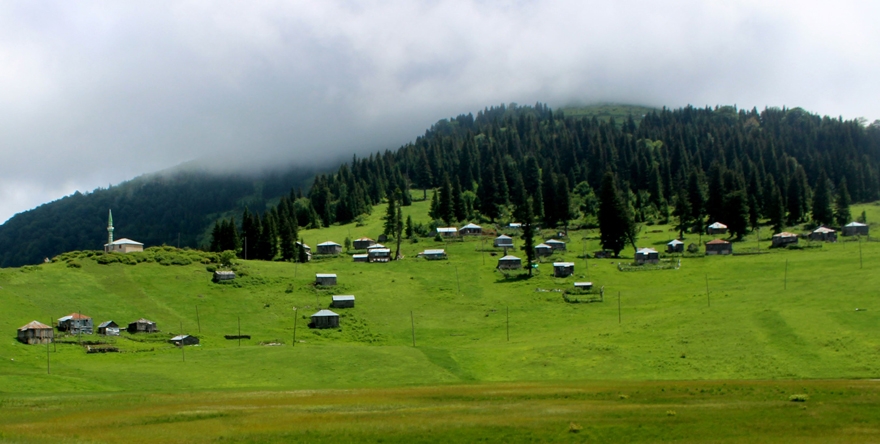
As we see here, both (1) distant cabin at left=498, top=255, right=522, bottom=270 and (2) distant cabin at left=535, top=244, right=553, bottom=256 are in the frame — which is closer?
(1) distant cabin at left=498, top=255, right=522, bottom=270

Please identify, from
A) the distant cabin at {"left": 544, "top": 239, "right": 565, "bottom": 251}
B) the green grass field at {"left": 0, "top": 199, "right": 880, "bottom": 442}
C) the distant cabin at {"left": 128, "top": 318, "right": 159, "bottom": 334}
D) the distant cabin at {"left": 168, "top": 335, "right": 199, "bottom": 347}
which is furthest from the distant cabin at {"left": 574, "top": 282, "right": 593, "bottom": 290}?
the distant cabin at {"left": 128, "top": 318, "right": 159, "bottom": 334}

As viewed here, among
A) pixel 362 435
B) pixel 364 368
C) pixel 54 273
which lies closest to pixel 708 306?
pixel 364 368

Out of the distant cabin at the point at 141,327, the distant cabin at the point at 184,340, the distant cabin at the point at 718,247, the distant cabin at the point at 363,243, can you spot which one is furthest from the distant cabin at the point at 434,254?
the distant cabin at the point at 184,340

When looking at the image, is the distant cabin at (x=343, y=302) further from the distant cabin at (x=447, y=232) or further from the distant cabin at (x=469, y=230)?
the distant cabin at (x=469, y=230)

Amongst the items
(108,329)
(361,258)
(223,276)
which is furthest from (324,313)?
(361,258)

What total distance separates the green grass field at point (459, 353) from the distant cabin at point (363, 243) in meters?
10.5

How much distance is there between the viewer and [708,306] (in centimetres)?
9581

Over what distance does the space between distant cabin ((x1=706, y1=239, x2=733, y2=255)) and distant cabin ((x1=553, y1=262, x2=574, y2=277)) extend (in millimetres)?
28512

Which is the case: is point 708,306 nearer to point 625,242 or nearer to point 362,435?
point 625,242

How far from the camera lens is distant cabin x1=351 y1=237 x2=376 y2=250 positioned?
162m

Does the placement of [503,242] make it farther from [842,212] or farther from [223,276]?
[842,212]

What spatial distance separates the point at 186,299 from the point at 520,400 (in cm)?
7261


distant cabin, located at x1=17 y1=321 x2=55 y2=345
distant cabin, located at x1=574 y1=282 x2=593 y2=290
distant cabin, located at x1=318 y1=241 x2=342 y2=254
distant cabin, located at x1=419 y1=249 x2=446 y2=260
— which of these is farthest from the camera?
distant cabin, located at x1=318 y1=241 x2=342 y2=254

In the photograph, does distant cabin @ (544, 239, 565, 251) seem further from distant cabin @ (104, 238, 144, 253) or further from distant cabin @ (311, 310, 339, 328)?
distant cabin @ (104, 238, 144, 253)
